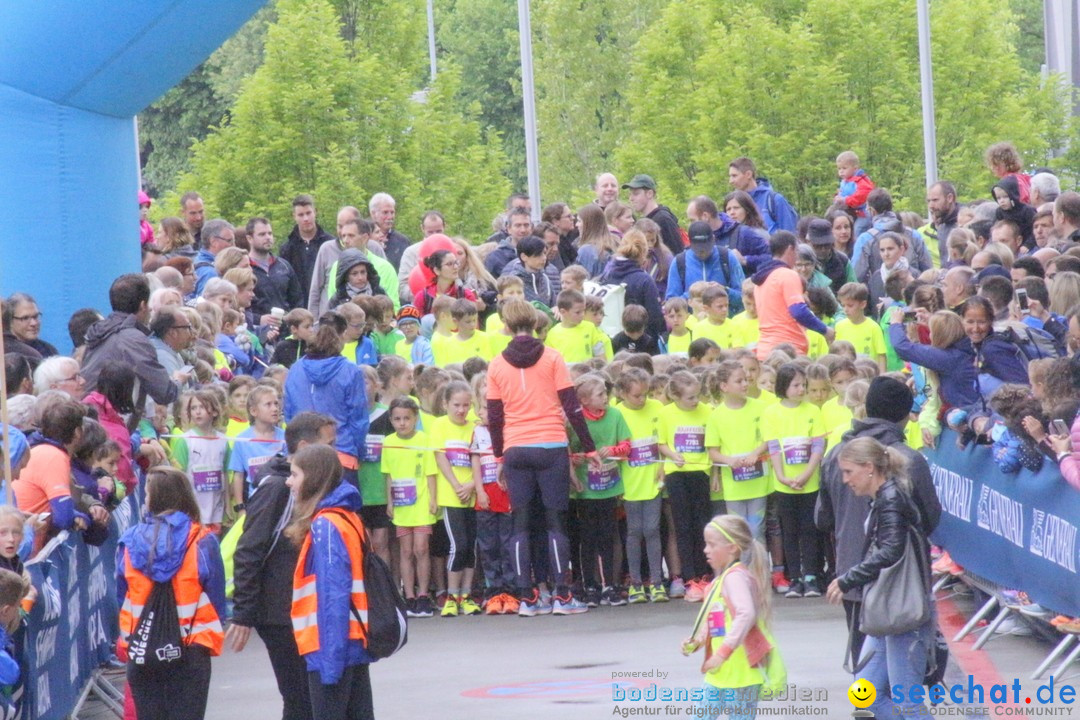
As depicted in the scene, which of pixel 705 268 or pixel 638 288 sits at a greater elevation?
pixel 705 268

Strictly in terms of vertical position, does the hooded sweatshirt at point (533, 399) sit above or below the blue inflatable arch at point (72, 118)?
below

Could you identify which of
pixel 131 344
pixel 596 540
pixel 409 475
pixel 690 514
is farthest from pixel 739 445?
pixel 131 344

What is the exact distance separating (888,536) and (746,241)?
10118 mm

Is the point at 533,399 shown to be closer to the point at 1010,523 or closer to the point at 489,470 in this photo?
the point at 489,470

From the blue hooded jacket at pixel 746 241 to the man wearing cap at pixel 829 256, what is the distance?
0.49m

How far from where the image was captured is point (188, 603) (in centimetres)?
888

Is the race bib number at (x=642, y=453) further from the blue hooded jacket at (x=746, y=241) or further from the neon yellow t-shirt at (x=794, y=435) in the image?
the blue hooded jacket at (x=746, y=241)

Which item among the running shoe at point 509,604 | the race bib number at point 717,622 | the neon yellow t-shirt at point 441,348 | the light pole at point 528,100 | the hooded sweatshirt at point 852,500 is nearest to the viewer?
the race bib number at point 717,622

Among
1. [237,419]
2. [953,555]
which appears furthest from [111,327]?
[953,555]

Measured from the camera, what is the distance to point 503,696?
1075 centimetres

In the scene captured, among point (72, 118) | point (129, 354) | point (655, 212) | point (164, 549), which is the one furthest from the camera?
point (655, 212)

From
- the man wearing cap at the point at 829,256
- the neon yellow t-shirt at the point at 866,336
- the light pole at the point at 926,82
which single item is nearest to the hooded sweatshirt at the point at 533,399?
the neon yellow t-shirt at the point at 866,336

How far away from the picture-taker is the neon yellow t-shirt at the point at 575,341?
51.2 ft

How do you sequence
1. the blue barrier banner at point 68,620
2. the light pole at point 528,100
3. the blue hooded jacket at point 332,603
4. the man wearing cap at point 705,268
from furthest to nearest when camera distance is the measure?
1. the light pole at point 528,100
2. the man wearing cap at point 705,268
3. the blue barrier banner at point 68,620
4. the blue hooded jacket at point 332,603
